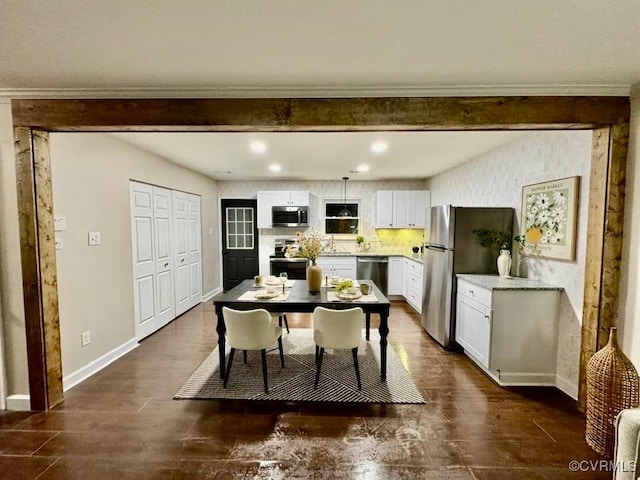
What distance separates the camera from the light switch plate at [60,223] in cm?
264

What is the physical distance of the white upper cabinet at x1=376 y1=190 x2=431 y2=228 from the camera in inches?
233

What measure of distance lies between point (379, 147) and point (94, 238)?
10.5ft

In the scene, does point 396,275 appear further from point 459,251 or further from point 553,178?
point 553,178

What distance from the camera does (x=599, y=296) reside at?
226 centimetres

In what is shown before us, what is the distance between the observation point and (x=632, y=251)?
7.06ft

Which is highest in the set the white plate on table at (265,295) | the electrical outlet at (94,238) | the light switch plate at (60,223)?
the light switch plate at (60,223)

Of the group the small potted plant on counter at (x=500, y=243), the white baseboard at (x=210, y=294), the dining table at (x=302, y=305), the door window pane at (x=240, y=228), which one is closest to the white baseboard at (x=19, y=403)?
the dining table at (x=302, y=305)

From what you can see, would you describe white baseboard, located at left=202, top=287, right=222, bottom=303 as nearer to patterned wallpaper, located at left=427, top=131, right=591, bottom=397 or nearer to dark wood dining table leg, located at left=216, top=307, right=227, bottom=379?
dark wood dining table leg, located at left=216, top=307, right=227, bottom=379

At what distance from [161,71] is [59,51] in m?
0.51

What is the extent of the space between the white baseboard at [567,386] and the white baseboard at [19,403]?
14.3ft

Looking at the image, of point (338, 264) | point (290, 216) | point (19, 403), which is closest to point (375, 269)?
point (338, 264)

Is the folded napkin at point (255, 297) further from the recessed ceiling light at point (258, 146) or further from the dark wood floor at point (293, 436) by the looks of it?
the recessed ceiling light at point (258, 146)

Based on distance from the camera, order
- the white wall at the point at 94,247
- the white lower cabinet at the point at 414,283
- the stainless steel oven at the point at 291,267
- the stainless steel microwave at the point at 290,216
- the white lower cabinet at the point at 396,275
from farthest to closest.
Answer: the stainless steel microwave at the point at 290,216, the white lower cabinet at the point at 396,275, the stainless steel oven at the point at 291,267, the white lower cabinet at the point at 414,283, the white wall at the point at 94,247

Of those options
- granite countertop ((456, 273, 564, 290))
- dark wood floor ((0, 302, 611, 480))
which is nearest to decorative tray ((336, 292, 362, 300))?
dark wood floor ((0, 302, 611, 480))
